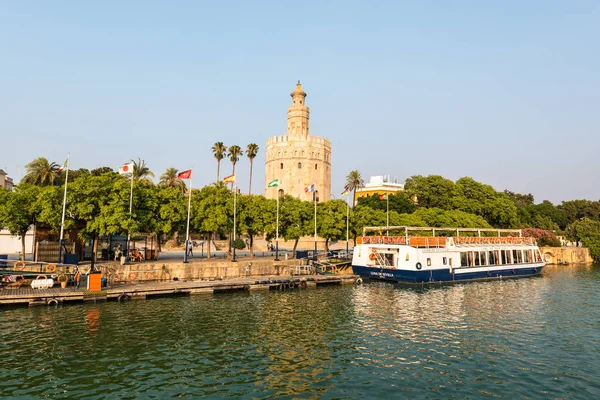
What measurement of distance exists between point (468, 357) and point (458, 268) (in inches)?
1175

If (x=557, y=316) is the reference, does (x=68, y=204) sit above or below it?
above

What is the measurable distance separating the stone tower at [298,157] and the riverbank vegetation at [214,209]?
1396 cm

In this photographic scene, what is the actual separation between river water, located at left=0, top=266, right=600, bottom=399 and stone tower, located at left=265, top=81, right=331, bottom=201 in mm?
70169

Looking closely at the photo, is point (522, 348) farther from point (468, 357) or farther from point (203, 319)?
point (203, 319)

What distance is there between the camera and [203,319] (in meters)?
26.3

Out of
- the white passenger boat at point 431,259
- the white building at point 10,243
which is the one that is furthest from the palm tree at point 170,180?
the white passenger boat at point 431,259

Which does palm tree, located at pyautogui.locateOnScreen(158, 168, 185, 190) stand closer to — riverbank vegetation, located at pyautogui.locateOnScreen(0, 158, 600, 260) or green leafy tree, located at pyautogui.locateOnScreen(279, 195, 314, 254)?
riverbank vegetation, located at pyautogui.locateOnScreen(0, 158, 600, 260)

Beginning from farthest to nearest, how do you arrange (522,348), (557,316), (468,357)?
1. (557,316)
2. (522,348)
3. (468,357)

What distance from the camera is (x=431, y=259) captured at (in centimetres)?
4497

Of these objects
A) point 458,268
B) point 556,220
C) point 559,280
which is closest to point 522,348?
point 458,268

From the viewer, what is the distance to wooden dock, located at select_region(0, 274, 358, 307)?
96.3ft

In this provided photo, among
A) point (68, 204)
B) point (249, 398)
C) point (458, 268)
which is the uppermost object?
point (68, 204)

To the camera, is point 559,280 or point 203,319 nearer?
point 203,319

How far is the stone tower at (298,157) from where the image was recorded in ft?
336
